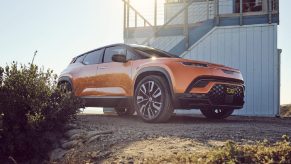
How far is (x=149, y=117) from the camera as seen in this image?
24.4 feet

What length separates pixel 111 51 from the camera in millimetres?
8789

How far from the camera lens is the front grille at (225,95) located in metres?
7.25

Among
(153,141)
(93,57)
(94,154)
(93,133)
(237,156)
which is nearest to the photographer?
(237,156)

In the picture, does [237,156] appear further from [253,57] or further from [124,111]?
[253,57]

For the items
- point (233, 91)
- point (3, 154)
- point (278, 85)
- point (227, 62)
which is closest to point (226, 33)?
point (227, 62)

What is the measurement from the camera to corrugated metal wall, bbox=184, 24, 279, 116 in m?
13.7

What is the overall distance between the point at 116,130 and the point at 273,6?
9709 millimetres

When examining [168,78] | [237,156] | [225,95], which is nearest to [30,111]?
[168,78]

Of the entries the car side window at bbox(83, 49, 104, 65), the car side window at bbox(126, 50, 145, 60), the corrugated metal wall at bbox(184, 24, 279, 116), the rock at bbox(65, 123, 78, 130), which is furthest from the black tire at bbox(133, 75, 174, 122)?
the corrugated metal wall at bbox(184, 24, 279, 116)

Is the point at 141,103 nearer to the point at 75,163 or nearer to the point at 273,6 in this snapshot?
the point at 75,163

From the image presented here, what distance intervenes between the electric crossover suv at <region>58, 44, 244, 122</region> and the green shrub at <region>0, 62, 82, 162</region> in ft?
3.05

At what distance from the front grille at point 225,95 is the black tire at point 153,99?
820 mm

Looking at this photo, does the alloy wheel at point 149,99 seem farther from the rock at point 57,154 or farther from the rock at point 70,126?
the rock at point 57,154

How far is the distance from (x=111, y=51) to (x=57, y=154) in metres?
3.32
